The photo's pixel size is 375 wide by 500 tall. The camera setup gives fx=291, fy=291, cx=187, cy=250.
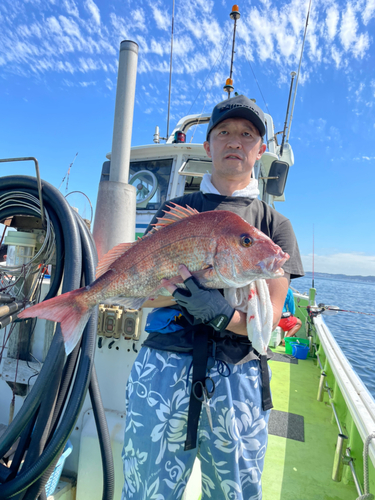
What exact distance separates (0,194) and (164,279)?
1.88 metres

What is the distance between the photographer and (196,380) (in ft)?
4.50

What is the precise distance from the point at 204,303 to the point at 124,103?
2.55 m

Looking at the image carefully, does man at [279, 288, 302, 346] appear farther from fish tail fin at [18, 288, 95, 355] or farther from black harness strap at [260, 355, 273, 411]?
fish tail fin at [18, 288, 95, 355]

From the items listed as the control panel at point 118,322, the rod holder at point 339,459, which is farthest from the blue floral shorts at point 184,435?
the rod holder at point 339,459

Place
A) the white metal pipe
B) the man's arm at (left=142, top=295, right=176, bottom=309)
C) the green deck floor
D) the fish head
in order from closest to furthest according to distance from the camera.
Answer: the fish head, the man's arm at (left=142, top=295, right=176, bottom=309), the green deck floor, the white metal pipe

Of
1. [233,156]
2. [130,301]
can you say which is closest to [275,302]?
[130,301]

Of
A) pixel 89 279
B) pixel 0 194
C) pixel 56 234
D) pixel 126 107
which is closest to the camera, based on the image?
pixel 89 279

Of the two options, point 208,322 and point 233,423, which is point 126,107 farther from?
point 233,423

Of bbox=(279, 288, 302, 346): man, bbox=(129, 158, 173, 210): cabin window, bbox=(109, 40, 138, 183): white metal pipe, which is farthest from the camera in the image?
bbox=(279, 288, 302, 346): man

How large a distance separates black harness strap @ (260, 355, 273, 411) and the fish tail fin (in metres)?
0.92

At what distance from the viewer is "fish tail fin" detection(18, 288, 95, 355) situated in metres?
1.37

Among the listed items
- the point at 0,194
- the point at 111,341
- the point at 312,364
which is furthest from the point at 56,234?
the point at 312,364

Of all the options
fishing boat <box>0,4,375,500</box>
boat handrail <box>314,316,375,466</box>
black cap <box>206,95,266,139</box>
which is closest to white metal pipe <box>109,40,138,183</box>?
fishing boat <box>0,4,375,500</box>

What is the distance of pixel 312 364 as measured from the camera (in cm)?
552
